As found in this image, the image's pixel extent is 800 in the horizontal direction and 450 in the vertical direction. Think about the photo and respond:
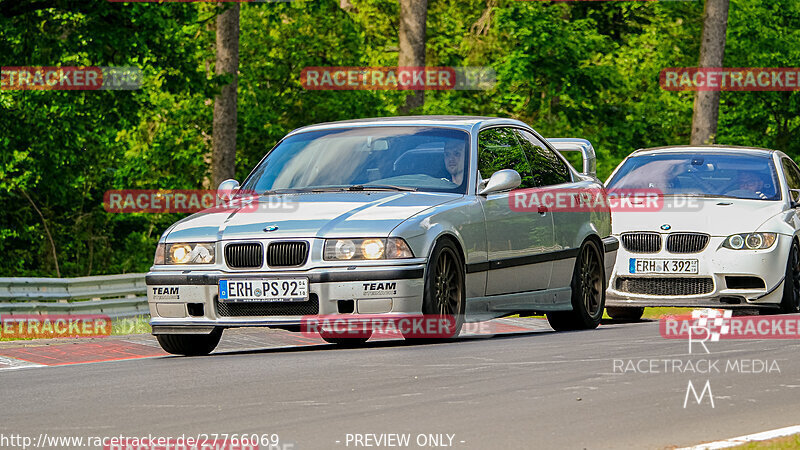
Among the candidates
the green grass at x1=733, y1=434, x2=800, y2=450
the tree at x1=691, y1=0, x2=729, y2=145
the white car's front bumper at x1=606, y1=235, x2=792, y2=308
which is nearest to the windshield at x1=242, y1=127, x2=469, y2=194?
the white car's front bumper at x1=606, y1=235, x2=792, y2=308

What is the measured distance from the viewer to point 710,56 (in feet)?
108

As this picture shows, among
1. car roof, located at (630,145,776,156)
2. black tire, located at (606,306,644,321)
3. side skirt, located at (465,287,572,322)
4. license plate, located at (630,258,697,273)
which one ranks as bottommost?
black tire, located at (606,306,644,321)

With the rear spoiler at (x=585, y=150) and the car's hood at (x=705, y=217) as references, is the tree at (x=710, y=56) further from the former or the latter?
the rear spoiler at (x=585, y=150)

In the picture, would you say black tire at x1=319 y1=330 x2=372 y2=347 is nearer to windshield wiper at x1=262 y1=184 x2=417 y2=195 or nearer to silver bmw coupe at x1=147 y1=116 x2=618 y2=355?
silver bmw coupe at x1=147 y1=116 x2=618 y2=355

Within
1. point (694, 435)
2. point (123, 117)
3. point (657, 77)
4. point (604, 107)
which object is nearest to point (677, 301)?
point (694, 435)

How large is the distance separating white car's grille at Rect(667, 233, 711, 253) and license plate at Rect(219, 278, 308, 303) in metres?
5.55

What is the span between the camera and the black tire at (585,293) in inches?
522

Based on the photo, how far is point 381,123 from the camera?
12.5 meters

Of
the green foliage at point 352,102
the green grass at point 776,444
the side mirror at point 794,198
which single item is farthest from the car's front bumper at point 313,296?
the green foliage at point 352,102

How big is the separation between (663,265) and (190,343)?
5.49m

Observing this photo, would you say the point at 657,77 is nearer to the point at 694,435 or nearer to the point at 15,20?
the point at 15,20

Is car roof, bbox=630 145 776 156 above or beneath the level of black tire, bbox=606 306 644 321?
above

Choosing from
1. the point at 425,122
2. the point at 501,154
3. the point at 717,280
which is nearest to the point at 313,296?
the point at 425,122

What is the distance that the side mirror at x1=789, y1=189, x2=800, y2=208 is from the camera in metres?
15.8
